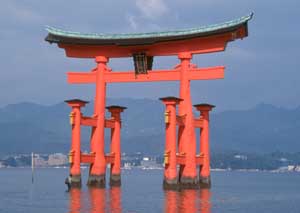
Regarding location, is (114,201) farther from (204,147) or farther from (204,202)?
(204,147)

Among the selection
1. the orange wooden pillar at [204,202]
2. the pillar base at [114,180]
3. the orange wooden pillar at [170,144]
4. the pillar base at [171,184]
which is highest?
the orange wooden pillar at [170,144]

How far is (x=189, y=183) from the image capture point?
1857 inches

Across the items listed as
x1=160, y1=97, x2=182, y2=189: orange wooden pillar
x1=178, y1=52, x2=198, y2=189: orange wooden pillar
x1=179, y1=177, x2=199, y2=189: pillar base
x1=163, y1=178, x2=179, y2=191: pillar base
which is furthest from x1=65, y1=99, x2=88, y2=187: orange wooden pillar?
x1=179, y1=177, x2=199, y2=189: pillar base

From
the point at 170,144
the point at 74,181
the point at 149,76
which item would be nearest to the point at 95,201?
the point at 170,144

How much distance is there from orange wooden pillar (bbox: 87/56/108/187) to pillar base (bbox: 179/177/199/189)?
5858mm

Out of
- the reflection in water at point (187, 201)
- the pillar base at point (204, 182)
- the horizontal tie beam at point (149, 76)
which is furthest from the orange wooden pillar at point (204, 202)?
the horizontal tie beam at point (149, 76)

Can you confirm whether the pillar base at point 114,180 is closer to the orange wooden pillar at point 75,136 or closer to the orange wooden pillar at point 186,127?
the orange wooden pillar at point 75,136

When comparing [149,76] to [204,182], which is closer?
[149,76]

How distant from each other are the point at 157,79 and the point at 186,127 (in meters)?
3.95

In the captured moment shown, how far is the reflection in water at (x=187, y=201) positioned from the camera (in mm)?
37719

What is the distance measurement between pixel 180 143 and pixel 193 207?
10096 mm

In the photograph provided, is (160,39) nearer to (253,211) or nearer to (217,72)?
(217,72)

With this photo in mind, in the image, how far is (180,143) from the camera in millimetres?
48406

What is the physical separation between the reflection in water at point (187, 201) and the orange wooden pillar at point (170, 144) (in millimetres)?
1016
